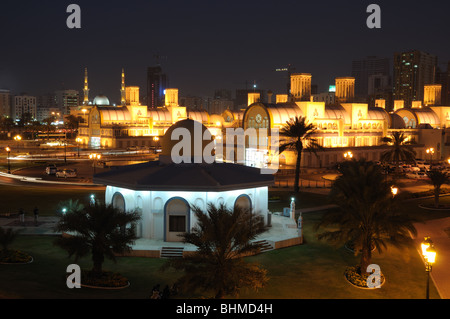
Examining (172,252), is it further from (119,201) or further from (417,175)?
(417,175)

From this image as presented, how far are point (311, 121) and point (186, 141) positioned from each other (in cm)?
4705

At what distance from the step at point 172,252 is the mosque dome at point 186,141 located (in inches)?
272

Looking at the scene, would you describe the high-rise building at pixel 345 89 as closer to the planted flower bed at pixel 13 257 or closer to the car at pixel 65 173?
the car at pixel 65 173

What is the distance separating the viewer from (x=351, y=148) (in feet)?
234

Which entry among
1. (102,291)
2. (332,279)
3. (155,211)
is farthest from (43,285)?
(332,279)

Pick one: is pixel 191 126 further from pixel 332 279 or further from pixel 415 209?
pixel 415 209

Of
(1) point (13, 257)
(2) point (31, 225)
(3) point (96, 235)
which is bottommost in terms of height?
(2) point (31, 225)

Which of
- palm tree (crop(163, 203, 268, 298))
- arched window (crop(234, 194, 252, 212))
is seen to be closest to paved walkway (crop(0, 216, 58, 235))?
arched window (crop(234, 194, 252, 212))

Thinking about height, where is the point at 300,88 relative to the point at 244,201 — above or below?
above

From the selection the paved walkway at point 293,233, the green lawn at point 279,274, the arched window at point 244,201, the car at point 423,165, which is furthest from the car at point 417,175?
the arched window at point 244,201

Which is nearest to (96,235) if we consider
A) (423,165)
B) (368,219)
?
(368,219)

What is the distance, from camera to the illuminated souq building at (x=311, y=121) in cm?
6950

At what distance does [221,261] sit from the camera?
16422mm

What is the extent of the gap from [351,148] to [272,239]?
47.6m
